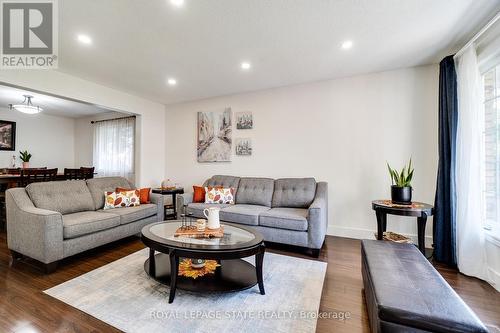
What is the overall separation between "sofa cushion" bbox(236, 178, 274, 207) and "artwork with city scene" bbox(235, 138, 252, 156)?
1.97 feet

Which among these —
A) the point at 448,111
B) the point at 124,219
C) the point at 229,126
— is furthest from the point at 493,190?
the point at 124,219

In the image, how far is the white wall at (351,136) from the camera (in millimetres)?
3143

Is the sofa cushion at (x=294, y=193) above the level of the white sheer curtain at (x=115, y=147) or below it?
below

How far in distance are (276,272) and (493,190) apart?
2366mm

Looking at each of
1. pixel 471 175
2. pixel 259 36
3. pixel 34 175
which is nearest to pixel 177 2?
pixel 259 36

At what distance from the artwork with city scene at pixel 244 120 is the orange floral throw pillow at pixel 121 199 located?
85.8 inches

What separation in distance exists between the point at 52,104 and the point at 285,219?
5898 mm

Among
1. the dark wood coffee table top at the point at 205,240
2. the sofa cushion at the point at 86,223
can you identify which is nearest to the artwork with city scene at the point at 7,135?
the sofa cushion at the point at 86,223

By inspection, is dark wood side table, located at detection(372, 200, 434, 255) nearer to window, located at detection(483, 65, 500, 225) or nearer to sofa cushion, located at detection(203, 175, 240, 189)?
window, located at detection(483, 65, 500, 225)

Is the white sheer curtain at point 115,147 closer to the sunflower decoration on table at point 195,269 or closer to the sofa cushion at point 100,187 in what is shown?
the sofa cushion at point 100,187

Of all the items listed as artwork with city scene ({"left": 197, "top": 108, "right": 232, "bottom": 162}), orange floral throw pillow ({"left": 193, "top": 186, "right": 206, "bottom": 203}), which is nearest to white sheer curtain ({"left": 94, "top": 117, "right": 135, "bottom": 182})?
artwork with city scene ({"left": 197, "top": 108, "right": 232, "bottom": 162})

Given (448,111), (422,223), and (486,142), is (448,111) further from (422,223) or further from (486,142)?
(422,223)

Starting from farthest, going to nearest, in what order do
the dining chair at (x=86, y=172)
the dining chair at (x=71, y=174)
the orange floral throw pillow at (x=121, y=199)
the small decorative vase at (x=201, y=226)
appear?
the dining chair at (x=86, y=172) → the dining chair at (x=71, y=174) → the orange floral throw pillow at (x=121, y=199) → the small decorative vase at (x=201, y=226)
